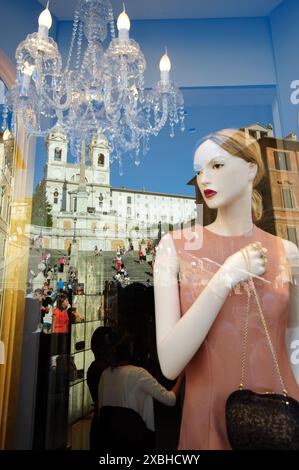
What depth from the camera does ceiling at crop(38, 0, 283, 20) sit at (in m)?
1.85

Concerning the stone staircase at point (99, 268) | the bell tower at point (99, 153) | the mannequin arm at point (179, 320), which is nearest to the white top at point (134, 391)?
the mannequin arm at point (179, 320)

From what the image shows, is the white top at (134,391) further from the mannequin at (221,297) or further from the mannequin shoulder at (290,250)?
the mannequin shoulder at (290,250)

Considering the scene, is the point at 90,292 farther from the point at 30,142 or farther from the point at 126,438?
the point at 30,142

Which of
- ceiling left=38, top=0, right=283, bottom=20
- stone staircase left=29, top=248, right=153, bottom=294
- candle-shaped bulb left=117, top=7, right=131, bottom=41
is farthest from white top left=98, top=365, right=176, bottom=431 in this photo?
ceiling left=38, top=0, right=283, bottom=20

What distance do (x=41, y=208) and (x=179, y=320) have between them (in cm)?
115

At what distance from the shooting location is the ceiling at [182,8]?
185cm

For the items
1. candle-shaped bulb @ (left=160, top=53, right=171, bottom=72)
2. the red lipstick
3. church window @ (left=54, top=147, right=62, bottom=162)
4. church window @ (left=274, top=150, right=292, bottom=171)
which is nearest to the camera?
the red lipstick

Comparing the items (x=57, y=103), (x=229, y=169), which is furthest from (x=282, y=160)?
(x=57, y=103)

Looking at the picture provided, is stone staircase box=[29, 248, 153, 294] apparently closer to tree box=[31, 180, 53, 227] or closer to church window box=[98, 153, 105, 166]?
tree box=[31, 180, 53, 227]

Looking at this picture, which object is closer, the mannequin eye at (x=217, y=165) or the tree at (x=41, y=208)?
the mannequin eye at (x=217, y=165)

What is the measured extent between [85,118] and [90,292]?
0.98m

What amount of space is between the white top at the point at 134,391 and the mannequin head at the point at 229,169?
2.73 feet

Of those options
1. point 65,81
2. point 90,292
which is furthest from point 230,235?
point 65,81
